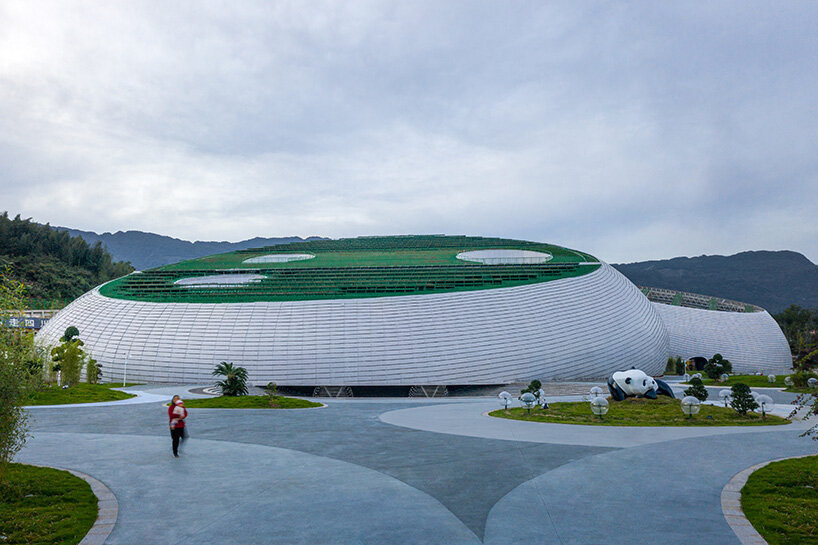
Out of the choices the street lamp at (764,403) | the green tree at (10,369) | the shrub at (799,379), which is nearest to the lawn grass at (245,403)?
the green tree at (10,369)

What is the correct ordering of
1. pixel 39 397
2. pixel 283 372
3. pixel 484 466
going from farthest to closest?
pixel 283 372 < pixel 39 397 < pixel 484 466

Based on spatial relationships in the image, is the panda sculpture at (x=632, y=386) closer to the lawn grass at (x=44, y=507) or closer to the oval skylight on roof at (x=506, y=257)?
the lawn grass at (x=44, y=507)

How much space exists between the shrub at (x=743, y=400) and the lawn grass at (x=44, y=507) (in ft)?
87.2

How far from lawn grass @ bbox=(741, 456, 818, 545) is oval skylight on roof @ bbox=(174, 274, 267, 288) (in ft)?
176

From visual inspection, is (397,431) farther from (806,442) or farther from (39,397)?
(39,397)

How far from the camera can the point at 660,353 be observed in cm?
6297

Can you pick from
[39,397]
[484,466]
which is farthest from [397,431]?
[39,397]

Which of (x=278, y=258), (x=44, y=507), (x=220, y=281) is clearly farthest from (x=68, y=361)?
(x=44, y=507)

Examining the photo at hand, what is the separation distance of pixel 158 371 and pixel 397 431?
3756cm

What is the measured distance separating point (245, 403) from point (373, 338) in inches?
758

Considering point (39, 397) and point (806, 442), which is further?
point (39, 397)

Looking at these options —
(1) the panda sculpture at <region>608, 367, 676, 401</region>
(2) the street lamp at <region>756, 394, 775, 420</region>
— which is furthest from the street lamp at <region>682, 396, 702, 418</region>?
(1) the panda sculpture at <region>608, 367, 676, 401</region>

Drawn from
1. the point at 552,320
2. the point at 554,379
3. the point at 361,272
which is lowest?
the point at 554,379

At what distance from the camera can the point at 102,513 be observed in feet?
35.3
